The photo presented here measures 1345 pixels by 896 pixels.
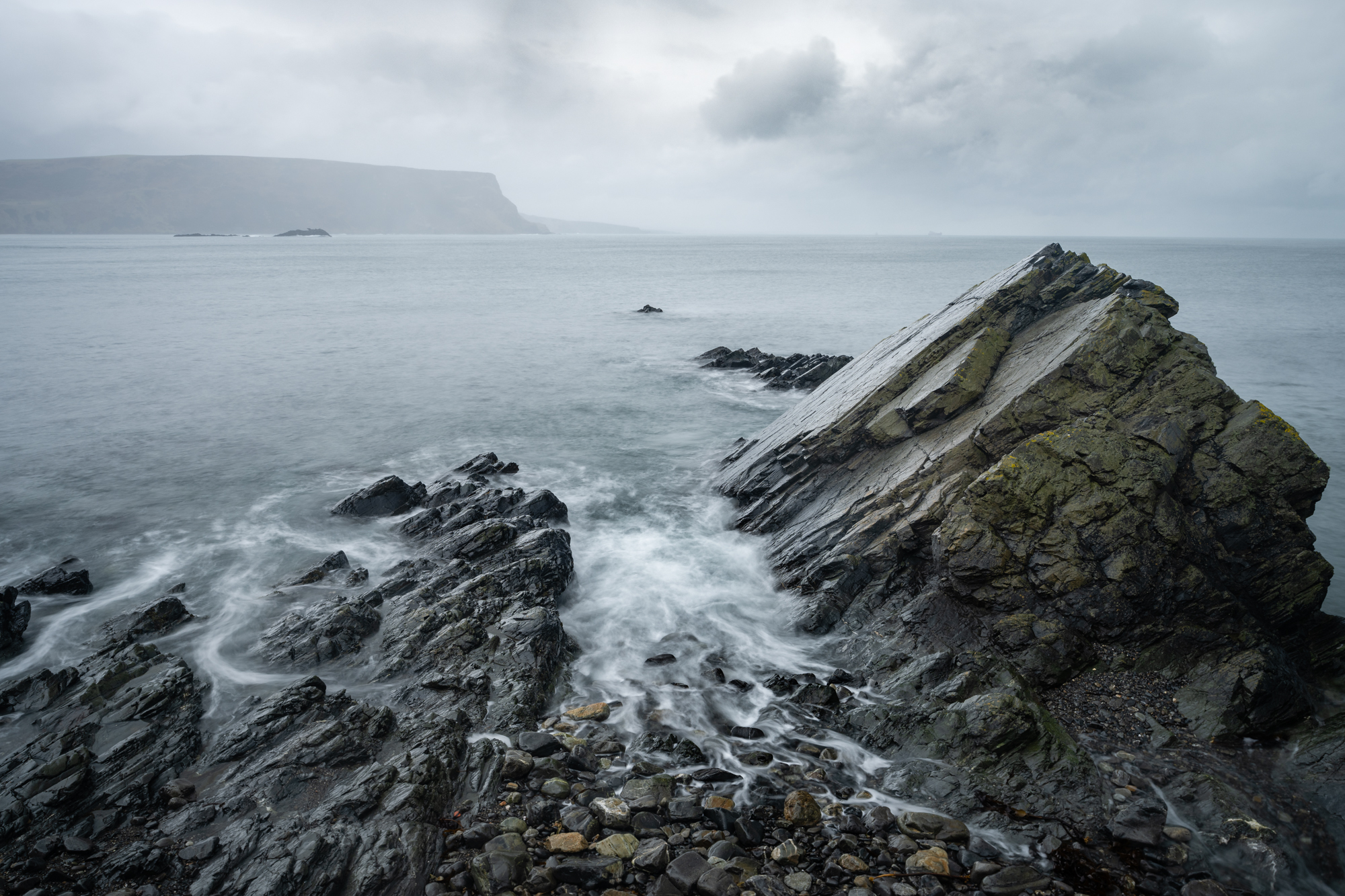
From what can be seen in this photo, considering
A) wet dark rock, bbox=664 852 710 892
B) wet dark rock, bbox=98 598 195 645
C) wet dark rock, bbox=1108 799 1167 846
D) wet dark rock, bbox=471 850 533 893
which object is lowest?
wet dark rock, bbox=98 598 195 645

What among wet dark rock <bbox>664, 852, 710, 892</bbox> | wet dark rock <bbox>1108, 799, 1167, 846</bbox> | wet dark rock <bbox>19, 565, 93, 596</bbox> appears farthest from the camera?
wet dark rock <bbox>19, 565, 93, 596</bbox>

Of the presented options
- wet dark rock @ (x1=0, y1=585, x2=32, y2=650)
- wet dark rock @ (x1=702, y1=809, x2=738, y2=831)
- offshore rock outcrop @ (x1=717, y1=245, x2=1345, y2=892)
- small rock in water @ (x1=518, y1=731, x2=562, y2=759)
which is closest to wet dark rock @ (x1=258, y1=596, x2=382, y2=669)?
wet dark rock @ (x1=0, y1=585, x2=32, y2=650)

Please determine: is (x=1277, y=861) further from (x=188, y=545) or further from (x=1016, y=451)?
(x=188, y=545)

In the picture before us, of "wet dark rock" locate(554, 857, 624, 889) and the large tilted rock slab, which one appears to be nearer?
"wet dark rock" locate(554, 857, 624, 889)

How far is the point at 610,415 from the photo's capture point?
92.5ft

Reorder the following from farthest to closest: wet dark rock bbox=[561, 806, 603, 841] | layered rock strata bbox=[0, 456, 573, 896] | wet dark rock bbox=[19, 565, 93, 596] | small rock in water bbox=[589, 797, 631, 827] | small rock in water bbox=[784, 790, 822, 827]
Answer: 1. wet dark rock bbox=[19, 565, 93, 596]
2. small rock in water bbox=[784, 790, 822, 827]
3. small rock in water bbox=[589, 797, 631, 827]
4. wet dark rock bbox=[561, 806, 603, 841]
5. layered rock strata bbox=[0, 456, 573, 896]

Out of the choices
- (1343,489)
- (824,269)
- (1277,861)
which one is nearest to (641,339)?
(1343,489)

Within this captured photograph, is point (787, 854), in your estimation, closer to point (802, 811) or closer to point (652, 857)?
point (802, 811)

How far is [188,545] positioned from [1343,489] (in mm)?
29916

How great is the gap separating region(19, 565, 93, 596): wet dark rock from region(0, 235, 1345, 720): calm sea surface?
1.06 feet

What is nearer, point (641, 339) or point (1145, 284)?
point (1145, 284)

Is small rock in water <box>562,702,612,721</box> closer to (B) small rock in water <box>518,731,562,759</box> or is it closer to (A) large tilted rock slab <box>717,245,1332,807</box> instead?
(B) small rock in water <box>518,731,562,759</box>

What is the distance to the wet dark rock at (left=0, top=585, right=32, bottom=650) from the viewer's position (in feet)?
36.7

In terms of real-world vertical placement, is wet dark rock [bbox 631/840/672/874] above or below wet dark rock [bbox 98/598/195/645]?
above
